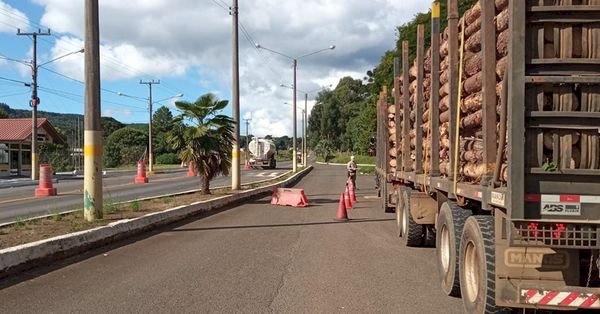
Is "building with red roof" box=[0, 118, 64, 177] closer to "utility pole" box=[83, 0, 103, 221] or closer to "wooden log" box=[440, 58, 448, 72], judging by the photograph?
"utility pole" box=[83, 0, 103, 221]

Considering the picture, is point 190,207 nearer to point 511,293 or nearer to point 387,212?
point 387,212

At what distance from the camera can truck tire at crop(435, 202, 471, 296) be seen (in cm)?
643

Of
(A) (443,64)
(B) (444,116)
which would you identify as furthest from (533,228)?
(A) (443,64)

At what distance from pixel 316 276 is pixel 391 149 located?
24.8 feet

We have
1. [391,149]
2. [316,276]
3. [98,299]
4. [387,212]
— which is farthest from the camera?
[387,212]

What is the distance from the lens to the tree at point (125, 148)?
294 feet

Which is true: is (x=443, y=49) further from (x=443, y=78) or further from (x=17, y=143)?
(x=17, y=143)

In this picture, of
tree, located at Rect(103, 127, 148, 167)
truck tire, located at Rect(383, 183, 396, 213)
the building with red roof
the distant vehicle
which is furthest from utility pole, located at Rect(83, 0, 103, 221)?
tree, located at Rect(103, 127, 148, 167)

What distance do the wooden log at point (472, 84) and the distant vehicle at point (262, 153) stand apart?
51.5m

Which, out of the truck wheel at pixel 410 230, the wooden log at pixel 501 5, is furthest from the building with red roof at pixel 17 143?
the wooden log at pixel 501 5

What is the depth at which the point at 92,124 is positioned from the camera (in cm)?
1180

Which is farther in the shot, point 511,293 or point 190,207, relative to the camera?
point 190,207

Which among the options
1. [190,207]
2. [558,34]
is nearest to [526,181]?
[558,34]

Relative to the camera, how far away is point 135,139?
323ft
